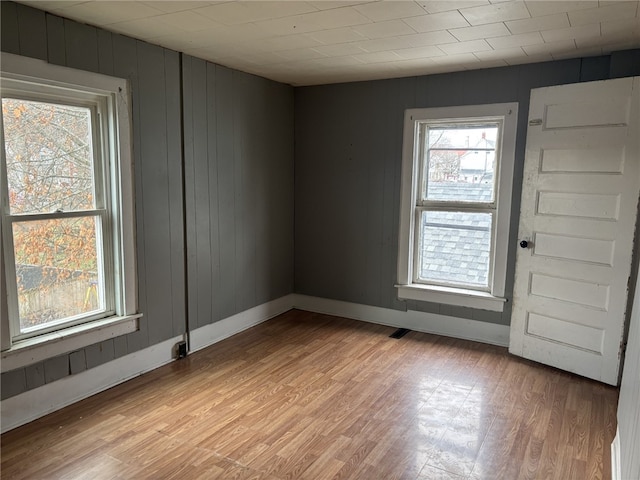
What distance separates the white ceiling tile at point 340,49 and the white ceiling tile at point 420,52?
293 mm

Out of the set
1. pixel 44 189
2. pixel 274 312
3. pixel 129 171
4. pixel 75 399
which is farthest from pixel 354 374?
pixel 44 189

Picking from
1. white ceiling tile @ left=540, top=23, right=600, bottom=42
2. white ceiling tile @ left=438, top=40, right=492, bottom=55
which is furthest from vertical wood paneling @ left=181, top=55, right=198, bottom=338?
white ceiling tile @ left=540, top=23, right=600, bottom=42

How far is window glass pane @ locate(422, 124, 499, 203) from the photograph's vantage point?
12.8 ft

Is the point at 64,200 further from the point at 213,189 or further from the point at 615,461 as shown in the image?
the point at 615,461

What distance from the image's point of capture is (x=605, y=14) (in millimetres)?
2439

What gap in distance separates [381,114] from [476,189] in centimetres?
110

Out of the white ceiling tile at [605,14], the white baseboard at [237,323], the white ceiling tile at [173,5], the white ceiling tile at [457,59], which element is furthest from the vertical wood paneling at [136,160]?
the white ceiling tile at [605,14]

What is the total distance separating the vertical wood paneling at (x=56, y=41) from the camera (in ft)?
8.34

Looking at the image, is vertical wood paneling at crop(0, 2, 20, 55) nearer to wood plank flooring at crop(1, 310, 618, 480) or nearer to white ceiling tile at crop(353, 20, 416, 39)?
white ceiling tile at crop(353, 20, 416, 39)

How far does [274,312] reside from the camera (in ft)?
15.3

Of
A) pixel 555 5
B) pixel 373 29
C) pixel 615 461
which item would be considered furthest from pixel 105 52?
pixel 615 461

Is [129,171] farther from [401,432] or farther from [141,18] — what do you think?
[401,432]

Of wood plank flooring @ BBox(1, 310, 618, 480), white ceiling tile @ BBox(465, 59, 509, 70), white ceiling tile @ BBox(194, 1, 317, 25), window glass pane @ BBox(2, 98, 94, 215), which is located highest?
white ceiling tile @ BBox(465, 59, 509, 70)

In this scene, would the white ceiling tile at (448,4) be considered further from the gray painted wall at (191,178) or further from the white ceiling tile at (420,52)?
the gray painted wall at (191,178)
